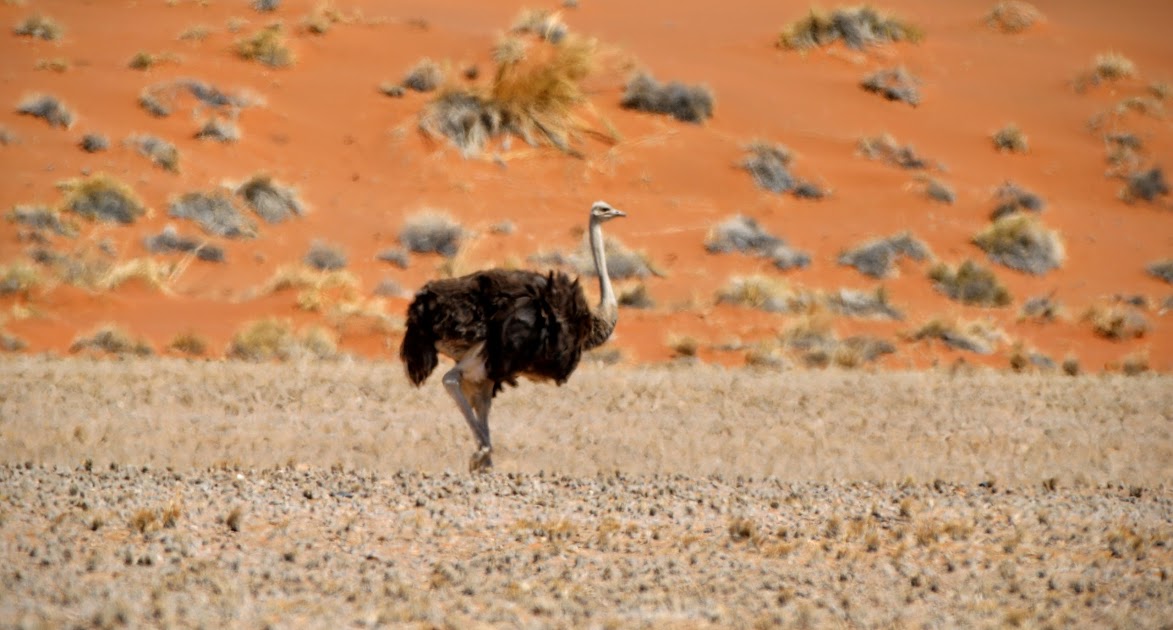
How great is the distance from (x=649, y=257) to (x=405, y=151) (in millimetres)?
7286

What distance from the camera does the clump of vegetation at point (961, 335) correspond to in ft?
71.0

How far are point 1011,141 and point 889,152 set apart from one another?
348 centimetres

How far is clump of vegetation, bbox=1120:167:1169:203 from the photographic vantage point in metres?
33.2

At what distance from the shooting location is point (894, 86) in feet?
125

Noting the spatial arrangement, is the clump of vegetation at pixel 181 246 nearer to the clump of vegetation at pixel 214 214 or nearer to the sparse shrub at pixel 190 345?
the clump of vegetation at pixel 214 214

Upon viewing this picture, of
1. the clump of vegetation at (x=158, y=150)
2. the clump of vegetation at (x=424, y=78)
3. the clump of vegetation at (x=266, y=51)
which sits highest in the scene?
the clump of vegetation at (x=266, y=51)

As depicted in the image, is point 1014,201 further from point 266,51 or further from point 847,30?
point 266,51

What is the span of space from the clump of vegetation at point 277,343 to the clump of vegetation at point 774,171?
44.1 feet

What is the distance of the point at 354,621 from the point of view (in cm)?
695

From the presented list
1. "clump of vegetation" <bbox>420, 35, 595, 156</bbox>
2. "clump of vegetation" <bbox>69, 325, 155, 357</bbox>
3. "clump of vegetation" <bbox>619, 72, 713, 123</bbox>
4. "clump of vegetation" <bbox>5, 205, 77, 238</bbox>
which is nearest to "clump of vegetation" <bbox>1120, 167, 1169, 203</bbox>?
"clump of vegetation" <bbox>619, 72, 713, 123</bbox>

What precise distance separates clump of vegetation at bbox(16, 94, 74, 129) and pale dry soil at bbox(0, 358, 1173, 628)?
16.5m

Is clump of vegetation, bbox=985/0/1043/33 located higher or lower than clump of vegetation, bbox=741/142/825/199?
higher

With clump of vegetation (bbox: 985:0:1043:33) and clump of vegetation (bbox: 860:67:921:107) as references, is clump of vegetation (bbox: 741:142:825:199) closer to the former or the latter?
clump of vegetation (bbox: 860:67:921:107)

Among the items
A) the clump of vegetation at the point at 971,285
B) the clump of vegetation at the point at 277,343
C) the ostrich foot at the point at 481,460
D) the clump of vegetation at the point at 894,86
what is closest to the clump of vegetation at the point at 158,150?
the clump of vegetation at the point at 277,343
